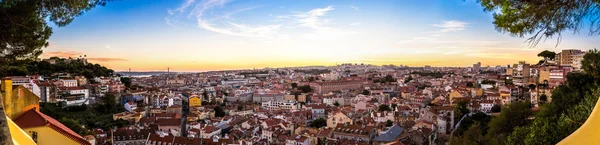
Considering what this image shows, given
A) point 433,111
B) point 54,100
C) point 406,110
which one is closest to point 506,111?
point 433,111

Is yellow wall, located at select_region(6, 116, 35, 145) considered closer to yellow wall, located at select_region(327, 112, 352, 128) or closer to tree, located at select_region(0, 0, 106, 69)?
tree, located at select_region(0, 0, 106, 69)

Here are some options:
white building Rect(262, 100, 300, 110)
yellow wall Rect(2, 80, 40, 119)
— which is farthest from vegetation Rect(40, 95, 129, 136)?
yellow wall Rect(2, 80, 40, 119)

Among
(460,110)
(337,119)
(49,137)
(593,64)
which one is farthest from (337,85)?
(49,137)

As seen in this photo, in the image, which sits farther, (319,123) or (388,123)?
(319,123)

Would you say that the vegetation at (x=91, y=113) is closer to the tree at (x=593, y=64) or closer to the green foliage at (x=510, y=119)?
the green foliage at (x=510, y=119)

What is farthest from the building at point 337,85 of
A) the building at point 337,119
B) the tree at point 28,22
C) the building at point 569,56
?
the tree at point 28,22

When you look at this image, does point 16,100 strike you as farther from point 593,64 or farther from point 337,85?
point 337,85
